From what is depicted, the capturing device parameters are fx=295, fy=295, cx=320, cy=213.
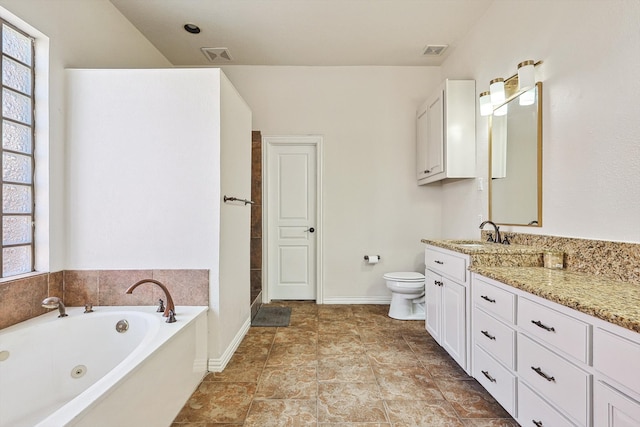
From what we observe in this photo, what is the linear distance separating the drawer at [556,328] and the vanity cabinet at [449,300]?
0.51 meters

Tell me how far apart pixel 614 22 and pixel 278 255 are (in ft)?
10.5

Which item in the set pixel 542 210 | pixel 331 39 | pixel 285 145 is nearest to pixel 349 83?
pixel 331 39

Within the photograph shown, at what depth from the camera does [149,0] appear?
2.29 meters

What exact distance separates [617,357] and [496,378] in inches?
29.2

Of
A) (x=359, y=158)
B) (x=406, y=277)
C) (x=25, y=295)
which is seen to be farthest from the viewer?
(x=359, y=158)

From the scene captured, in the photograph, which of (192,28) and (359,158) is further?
(359,158)

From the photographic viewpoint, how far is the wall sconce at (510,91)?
1.86 metres

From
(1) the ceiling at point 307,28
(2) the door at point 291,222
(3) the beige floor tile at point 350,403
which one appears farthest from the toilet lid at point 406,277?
(1) the ceiling at point 307,28

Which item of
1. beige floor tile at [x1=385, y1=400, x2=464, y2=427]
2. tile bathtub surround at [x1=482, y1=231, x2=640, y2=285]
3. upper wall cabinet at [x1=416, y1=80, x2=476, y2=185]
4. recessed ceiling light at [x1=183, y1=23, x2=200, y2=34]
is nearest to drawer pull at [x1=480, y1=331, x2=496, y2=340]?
beige floor tile at [x1=385, y1=400, x2=464, y2=427]

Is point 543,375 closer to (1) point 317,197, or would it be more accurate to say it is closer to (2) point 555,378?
(2) point 555,378

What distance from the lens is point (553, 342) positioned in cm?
113

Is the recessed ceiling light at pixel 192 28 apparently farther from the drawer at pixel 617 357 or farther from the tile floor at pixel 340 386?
the drawer at pixel 617 357

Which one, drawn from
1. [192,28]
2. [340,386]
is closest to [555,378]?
[340,386]

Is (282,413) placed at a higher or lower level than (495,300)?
lower
